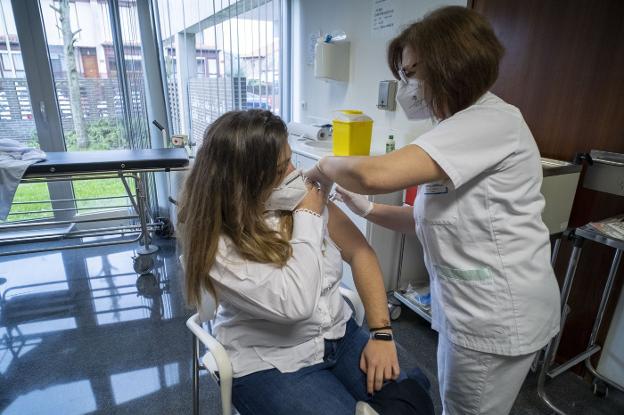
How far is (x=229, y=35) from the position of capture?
3.31 metres

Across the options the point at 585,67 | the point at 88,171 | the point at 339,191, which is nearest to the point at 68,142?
the point at 88,171

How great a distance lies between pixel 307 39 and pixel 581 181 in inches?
101

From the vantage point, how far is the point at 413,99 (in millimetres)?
1078

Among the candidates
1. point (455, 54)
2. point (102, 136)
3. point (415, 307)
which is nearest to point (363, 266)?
point (455, 54)

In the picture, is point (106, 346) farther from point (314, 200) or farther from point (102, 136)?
point (102, 136)

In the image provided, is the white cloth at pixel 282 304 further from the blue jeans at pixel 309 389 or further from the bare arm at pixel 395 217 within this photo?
the bare arm at pixel 395 217

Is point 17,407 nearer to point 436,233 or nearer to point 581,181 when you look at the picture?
point 436,233

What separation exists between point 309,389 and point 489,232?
59 centimetres

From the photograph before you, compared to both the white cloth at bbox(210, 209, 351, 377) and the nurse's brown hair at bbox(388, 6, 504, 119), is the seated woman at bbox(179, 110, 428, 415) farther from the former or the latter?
the nurse's brown hair at bbox(388, 6, 504, 119)

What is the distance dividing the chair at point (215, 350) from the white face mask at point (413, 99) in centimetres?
62

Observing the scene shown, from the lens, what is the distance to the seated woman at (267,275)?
887 millimetres

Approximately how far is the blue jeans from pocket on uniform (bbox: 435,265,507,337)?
232 mm

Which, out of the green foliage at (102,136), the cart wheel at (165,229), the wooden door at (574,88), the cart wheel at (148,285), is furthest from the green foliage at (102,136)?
the wooden door at (574,88)

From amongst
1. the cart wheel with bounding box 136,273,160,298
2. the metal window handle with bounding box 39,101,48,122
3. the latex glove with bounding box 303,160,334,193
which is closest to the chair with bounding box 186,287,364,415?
the latex glove with bounding box 303,160,334,193
